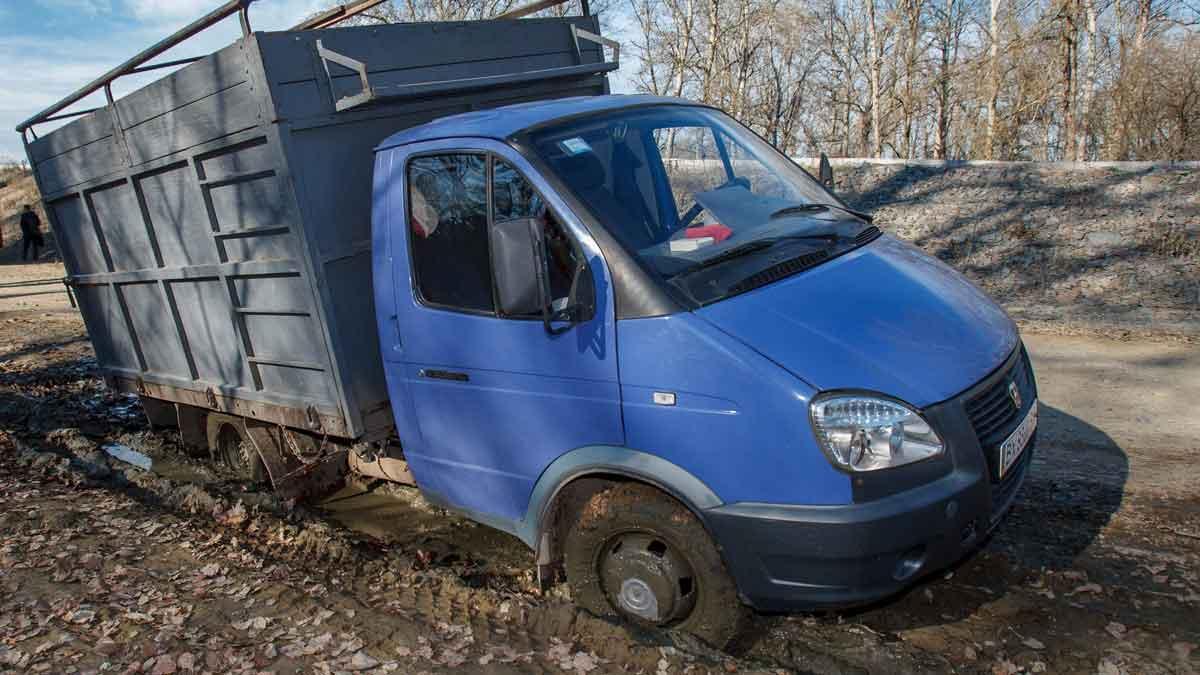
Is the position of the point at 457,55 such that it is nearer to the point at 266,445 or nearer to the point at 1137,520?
the point at 266,445

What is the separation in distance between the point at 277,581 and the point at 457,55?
3.22 meters

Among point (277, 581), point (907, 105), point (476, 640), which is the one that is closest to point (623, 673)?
point (476, 640)

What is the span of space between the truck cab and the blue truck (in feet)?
0.04

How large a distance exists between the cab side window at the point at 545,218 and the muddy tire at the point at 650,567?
2.86ft

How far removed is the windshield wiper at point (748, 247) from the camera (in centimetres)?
330

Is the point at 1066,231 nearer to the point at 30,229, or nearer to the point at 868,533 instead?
the point at 868,533

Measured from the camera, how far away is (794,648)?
11.3ft

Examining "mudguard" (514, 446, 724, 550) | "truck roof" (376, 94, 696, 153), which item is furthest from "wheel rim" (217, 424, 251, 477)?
"mudguard" (514, 446, 724, 550)

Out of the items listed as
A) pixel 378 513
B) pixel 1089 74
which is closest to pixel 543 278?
pixel 378 513

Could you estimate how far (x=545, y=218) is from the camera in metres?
3.44

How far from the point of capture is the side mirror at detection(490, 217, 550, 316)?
10.3ft

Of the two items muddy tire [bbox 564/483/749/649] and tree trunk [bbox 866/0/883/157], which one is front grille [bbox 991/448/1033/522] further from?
tree trunk [bbox 866/0/883/157]

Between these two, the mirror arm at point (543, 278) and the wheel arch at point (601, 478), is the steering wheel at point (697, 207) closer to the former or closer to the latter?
the mirror arm at point (543, 278)

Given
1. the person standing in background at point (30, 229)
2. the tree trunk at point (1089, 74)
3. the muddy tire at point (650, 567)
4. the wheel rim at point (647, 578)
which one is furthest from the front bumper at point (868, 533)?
the person standing in background at point (30, 229)
